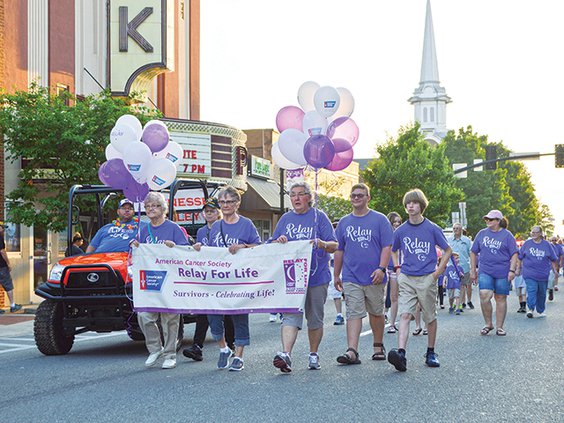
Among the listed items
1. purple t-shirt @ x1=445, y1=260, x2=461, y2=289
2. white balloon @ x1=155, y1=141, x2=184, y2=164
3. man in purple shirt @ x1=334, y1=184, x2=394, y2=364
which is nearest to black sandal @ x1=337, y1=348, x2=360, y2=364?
man in purple shirt @ x1=334, y1=184, x2=394, y2=364

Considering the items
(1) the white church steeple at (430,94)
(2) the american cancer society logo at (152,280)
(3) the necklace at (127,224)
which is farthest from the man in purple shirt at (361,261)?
(1) the white church steeple at (430,94)

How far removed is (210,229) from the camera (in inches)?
407

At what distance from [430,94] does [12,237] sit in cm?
14026

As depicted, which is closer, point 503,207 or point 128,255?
point 128,255

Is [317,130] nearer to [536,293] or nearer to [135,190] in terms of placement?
[135,190]

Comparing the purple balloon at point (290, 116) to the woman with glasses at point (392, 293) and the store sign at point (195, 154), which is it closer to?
the woman with glasses at point (392, 293)

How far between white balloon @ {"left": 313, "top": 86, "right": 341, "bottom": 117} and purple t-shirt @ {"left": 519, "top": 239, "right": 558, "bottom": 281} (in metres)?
8.84

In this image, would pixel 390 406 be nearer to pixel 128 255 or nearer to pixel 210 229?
pixel 210 229

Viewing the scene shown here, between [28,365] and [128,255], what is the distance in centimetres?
164

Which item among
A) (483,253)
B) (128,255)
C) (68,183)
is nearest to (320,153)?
(128,255)

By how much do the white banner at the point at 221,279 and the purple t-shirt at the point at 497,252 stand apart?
5.27 metres

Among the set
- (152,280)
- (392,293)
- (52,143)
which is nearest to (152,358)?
(152,280)

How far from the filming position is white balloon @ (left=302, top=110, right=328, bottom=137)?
10.4m

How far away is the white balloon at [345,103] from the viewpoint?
10.6m
